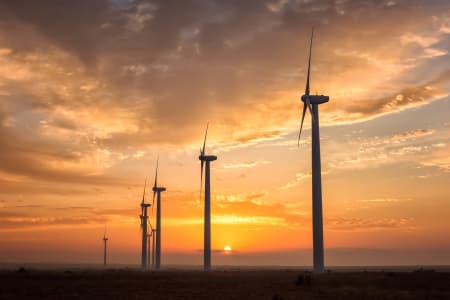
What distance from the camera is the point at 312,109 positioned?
102500 mm

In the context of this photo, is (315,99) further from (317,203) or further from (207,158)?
(207,158)

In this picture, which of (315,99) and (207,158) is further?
(207,158)

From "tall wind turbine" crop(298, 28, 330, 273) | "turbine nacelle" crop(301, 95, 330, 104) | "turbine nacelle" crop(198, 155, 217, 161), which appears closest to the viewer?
"tall wind turbine" crop(298, 28, 330, 273)

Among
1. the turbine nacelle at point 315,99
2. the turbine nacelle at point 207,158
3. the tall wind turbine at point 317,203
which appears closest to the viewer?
the tall wind turbine at point 317,203

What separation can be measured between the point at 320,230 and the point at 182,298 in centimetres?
4467

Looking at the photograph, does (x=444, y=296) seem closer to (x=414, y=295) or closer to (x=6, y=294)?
(x=414, y=295)

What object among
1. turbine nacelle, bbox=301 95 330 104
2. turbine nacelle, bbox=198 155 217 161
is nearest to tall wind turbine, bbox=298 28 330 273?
turbine nacelle, bbox=301 95 330 104

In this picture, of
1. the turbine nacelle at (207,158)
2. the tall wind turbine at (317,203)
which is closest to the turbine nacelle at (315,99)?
the tall wind turbine at (317,203)

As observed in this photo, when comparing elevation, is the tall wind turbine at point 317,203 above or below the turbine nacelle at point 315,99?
below

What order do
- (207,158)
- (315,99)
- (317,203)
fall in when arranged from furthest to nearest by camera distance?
1. (207,158)
2. (315,99)
3. (317,203)

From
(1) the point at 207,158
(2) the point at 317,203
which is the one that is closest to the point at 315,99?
(2) the point at 317,203

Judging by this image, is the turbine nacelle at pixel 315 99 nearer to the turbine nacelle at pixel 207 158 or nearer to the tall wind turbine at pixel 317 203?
the tall wind turbine at pixel 317 203

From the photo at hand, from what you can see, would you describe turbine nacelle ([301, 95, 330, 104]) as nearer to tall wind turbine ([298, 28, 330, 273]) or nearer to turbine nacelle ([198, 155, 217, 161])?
tall wind turbine ([298, 28, 330, 273])

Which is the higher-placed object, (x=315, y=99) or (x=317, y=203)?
(x=315, y=99)
